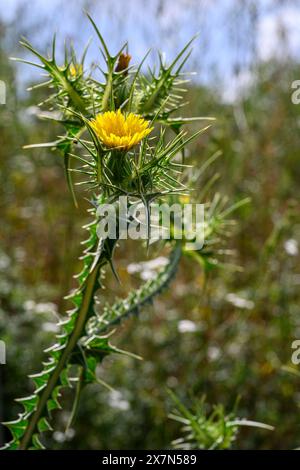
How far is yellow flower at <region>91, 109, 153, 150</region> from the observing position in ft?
2.71

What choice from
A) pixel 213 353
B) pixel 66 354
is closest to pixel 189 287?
pixel 213 353

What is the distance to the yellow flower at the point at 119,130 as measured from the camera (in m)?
0.83

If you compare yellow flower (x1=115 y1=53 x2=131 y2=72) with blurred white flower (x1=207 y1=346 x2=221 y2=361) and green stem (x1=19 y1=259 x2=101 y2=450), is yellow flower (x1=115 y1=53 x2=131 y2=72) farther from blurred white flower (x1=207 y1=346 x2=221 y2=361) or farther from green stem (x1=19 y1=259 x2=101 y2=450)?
blurred white flower (x1=207 y1=346 x2=221 y2=361)

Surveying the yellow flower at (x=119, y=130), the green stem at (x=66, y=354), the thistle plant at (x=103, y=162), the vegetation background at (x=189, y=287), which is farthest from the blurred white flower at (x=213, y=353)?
the yellow flower at (x=119, y=130)

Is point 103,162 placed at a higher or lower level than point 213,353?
higher

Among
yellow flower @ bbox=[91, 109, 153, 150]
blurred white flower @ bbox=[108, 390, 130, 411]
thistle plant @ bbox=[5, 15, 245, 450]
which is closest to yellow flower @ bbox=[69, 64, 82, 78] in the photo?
thistle plant @ bbox=[5, 15, 245, 450]

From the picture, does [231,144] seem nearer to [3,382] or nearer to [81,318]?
[3,382]

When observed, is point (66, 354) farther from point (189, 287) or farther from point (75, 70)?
point (189, 287)

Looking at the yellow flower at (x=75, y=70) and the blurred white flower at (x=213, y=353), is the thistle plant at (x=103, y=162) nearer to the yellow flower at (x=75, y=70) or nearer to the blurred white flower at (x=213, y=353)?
the yellow flower at (x=75, y=70)

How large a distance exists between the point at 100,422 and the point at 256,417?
0.59 meters

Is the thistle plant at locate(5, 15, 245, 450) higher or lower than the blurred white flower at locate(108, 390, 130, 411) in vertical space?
higher

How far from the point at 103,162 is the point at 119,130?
5 centimetres

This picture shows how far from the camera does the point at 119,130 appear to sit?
83 cm
